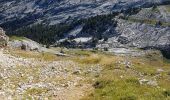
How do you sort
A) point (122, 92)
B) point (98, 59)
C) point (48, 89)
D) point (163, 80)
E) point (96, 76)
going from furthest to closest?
point (98, 59) → point (96, 76) → point (163, 80) → point (48, 89) → point (122, 92)

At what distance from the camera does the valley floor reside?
30500mm

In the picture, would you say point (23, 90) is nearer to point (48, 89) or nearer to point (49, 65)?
point (48, 89)

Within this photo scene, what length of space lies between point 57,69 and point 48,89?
8.09 m

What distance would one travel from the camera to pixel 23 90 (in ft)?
105

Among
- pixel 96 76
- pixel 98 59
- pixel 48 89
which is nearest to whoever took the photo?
pixel 48 89

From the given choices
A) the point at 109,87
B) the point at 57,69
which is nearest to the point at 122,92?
the point at 109,87

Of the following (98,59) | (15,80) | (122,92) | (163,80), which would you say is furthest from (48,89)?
(98,59)

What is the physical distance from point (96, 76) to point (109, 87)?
19.2ft

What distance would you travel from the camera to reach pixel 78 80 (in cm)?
3681

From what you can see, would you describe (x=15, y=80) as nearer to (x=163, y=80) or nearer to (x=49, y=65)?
(x=49, y=65)

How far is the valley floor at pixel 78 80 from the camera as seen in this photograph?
30500 millimetres

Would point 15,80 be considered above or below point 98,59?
above

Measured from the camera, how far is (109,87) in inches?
1283

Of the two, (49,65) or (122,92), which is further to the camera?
(49,65)
